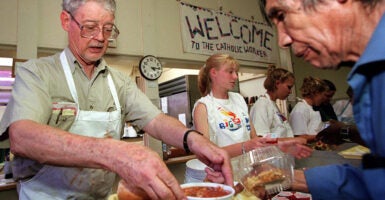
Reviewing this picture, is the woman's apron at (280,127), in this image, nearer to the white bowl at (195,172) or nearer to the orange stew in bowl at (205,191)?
the white bowl at (195,172)

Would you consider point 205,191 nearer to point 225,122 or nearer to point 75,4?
point 75,4

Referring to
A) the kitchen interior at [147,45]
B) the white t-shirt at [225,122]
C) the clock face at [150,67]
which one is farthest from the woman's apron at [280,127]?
the clock face at [150,67]

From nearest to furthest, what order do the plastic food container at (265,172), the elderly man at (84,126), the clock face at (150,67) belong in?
the elderly man at (84,126) < the plastic food container at (265,172) < the clock face at (150,67)

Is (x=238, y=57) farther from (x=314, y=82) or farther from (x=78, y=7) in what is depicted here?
(x=78, y=7)

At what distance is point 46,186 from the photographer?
1044mm

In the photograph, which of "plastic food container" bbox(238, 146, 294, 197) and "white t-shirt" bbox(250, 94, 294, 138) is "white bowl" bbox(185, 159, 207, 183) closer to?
"plastic food container" bbox(238, 146, 294, 197)

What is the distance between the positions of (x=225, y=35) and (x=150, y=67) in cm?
126

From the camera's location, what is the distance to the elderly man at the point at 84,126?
2.20ft

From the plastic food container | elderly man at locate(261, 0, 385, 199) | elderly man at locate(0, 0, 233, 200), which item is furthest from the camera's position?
the plastic food container

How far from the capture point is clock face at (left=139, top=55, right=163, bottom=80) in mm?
2795

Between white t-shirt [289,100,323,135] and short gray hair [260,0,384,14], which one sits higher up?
short gray hair [260,0,384,14]

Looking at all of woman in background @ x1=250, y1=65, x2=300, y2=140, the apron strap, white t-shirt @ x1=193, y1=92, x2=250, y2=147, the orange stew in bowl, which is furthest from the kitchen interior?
woman in background @ x1=250, y1=65, x2=300, y2=140

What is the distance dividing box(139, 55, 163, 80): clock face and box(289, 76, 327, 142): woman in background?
1793 millimetres

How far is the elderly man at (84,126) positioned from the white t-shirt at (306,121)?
233cm
